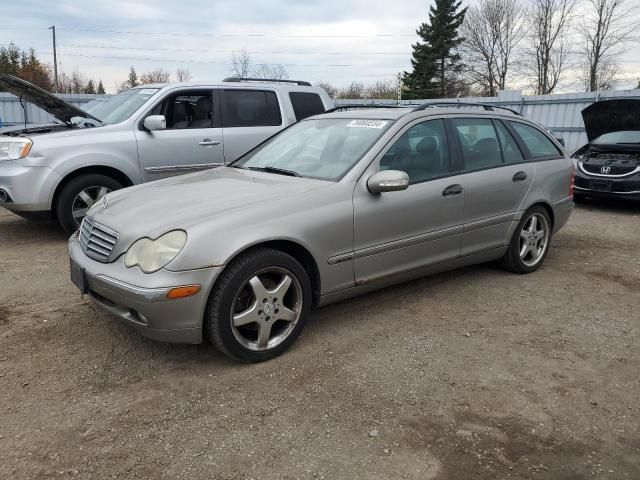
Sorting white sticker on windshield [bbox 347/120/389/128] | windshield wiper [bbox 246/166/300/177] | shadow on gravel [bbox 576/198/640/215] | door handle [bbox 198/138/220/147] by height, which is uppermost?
white sticker on windshield [bbox 347/120/389/128]

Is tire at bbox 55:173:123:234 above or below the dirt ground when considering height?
above

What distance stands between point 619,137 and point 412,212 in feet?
23.1

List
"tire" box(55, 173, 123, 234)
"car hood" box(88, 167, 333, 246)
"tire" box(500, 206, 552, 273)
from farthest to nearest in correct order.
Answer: "tire" box(55, 173, 123, 234)
"tire" box(500, 206, 552, 273)
"car hood" box(88, 167, 333, 246)

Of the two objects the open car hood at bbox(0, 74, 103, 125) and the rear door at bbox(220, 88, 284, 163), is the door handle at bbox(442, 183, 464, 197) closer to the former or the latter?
the rear door at bbox(220, 88, 284, 163)

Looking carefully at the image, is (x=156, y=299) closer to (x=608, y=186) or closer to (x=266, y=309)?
(x=266, y=309)

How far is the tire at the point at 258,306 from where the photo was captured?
306cm

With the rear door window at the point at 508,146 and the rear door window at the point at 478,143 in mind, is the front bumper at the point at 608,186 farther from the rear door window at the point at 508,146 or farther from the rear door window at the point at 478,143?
the rear door window at the point at 478,143

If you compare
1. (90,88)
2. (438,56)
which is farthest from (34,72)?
(438,56)

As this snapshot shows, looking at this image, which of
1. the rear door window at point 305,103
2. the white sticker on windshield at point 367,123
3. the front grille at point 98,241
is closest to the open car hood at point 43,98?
the rear door window at point 305,103

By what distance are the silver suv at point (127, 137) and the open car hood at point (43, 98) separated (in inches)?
0.5

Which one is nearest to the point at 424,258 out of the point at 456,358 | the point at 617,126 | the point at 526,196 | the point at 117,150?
the point at 456,358

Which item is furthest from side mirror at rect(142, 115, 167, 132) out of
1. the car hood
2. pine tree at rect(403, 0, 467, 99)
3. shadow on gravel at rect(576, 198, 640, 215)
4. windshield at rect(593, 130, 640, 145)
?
pine tree at rect(403, 0, 467, 99)

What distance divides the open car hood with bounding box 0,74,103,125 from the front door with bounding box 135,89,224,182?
2.33 feet

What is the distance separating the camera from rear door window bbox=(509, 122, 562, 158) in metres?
5.09
